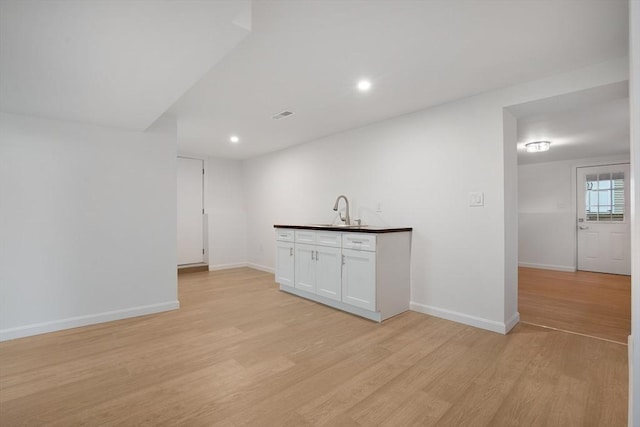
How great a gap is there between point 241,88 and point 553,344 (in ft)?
11.2

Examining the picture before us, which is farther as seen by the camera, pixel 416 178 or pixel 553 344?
pixel 416 178

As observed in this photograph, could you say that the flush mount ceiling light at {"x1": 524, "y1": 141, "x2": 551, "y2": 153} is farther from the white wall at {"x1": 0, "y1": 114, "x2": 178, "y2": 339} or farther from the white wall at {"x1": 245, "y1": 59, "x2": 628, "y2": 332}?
the white wall at {"x1": 0, "y1": 114, "x2": 178, "y2": 339}

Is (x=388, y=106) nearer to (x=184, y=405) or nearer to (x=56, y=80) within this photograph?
(x=56, y=80)

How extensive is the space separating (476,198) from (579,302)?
2.17 m

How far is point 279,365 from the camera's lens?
2082 millimetres

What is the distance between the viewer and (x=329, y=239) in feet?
11.0

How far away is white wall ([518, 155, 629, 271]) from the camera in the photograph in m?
5.72

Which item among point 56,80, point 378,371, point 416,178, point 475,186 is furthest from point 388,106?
point 56,80

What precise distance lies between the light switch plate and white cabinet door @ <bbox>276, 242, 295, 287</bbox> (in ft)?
7.11

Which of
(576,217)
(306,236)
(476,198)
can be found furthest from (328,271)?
(576,217)

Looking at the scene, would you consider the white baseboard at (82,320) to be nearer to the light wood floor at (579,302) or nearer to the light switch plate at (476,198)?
the light switch plate at (476,198)

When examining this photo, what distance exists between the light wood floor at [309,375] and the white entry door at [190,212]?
264cm

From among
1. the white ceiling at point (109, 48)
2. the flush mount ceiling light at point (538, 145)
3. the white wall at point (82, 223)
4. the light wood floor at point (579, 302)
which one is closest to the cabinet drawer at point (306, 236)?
the white wall at point (82, 223)

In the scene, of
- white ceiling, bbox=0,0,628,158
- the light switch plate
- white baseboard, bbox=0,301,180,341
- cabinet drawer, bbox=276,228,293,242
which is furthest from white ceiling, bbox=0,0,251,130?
the light switch plate
